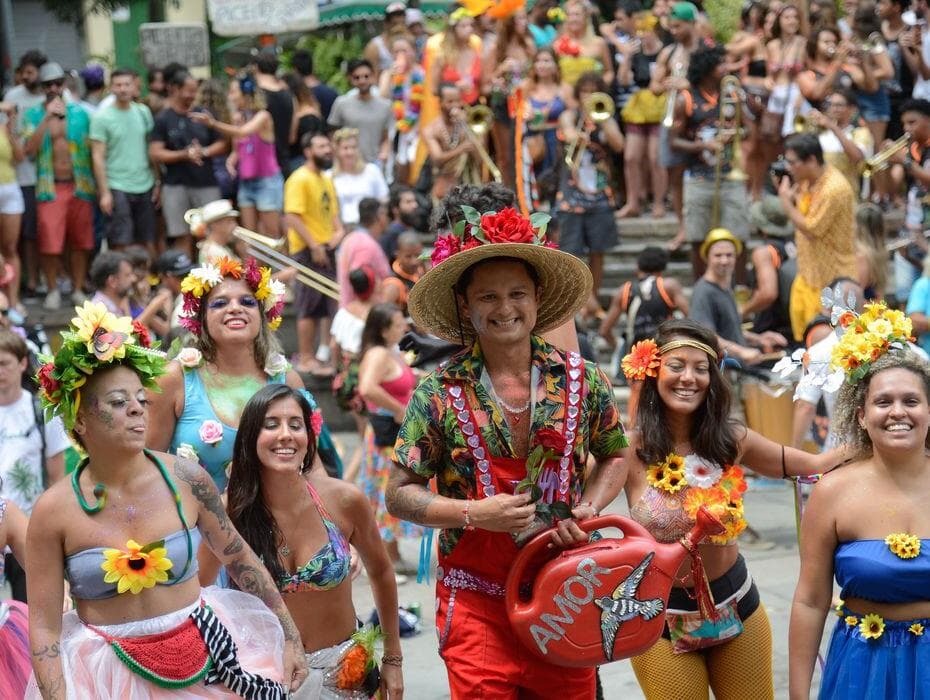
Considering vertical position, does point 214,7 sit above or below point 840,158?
above

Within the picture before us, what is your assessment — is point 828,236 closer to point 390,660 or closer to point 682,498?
point 682,498

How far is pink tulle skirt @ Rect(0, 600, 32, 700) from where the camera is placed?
480 cm

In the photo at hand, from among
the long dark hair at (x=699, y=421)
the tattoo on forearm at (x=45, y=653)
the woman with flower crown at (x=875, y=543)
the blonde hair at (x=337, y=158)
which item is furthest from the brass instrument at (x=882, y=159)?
the tattoo on forearm at (x=45, y=653)

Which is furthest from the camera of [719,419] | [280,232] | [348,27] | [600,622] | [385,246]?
[348,27]

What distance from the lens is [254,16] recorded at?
51.0 ft

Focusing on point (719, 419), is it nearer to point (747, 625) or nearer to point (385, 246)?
point (747, 625)

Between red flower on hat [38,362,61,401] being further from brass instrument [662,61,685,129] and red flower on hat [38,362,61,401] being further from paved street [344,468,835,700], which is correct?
brass instrument [662,61,685,129]

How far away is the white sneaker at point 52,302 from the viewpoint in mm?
12665

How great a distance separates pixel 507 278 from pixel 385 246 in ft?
25.3

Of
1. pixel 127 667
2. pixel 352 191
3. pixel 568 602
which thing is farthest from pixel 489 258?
pixel 352 191

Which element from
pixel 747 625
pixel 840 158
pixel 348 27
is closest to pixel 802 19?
pixel 840 158

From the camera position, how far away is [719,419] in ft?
17.1

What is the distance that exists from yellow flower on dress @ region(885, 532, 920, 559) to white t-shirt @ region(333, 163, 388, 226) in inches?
358

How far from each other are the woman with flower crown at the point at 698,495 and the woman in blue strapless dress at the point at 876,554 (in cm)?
51
